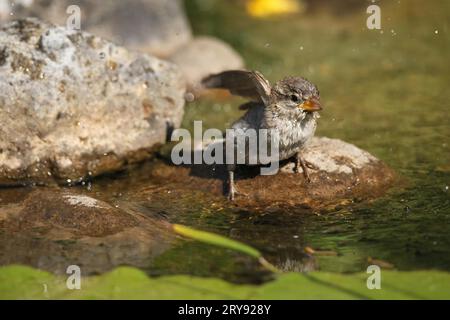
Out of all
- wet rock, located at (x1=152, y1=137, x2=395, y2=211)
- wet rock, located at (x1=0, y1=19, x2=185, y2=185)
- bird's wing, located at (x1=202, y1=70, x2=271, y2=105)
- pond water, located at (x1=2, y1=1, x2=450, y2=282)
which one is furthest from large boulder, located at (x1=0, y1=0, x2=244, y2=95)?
wet rock, located at (x1=152, y1=137, x2=395, y2=211)

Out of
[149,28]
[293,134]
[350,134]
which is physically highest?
[149,28]

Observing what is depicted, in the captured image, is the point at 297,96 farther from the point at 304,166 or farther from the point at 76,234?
the point at 76,234

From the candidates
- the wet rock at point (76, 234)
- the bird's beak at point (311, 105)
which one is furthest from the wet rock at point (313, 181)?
the wet rock at point (76, 234)

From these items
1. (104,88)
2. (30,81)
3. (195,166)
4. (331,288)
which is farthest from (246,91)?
(331,288)

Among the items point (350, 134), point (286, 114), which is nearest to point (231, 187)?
point (286, 114)

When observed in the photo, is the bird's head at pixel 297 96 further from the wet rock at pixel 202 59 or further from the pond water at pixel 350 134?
the wet rock at pixel 202 59

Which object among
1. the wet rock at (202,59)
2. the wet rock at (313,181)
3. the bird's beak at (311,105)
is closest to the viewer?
the bird's beak at (311,105)

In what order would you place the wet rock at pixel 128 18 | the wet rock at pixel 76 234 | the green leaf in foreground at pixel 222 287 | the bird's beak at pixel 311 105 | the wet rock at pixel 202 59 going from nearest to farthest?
the green leaf in foreground at pixel 222 287 → the wet rock at pixel 76 234 → the bird's beak at pixel 311 105 → the wet rock at pixel 128 18 → the wet rock at pixel 202 59
